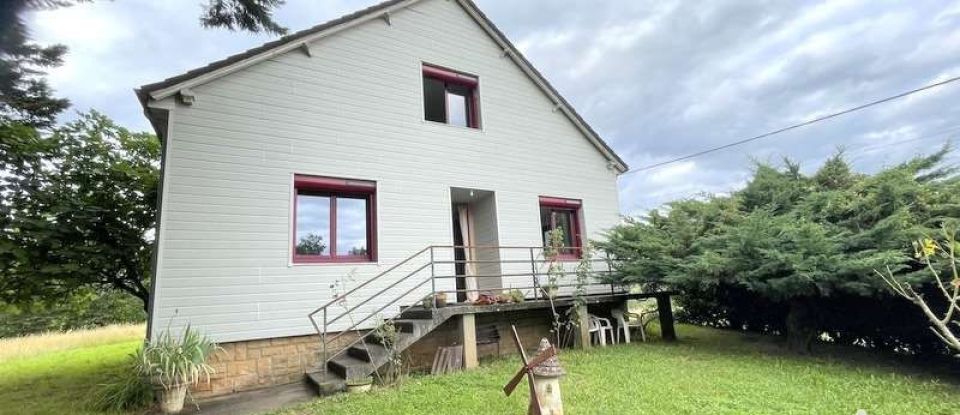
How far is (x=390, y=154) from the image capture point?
8289mm

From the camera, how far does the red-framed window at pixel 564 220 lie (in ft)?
33.6

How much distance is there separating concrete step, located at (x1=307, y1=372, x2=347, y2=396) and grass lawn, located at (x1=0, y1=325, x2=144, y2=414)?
105 inches

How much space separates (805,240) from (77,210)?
39.8 ft

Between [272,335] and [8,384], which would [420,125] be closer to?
[272,335]

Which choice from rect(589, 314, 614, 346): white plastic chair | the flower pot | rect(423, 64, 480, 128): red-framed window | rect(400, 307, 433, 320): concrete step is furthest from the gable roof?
rect(589, 314, 614, 346): white plastic chair

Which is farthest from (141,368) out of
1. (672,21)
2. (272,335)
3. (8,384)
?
(672,21)

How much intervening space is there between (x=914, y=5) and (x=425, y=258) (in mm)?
11485

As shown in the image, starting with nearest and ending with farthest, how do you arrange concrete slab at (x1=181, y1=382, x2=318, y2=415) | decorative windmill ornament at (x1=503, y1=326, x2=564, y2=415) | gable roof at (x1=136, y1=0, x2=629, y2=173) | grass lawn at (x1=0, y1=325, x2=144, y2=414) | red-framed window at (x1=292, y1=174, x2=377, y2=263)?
1. decorative windmill ornament at (x1=503, y1=326, x2=564, y2=415)
2. concrete slab at (x1=181, y1=382, x2=318, y2=415)
3. grass lawn at (x1=0, y1=325, x2=144, y2=414)
4. gable roof at (x1=136, y1=0, x2=629, y2=173)
5. red-framed window at (x1=292, y1=174, x2=377, y2=263)

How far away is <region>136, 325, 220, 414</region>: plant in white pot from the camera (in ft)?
17.2

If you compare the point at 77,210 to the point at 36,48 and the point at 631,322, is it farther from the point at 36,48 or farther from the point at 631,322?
the point at 631,322

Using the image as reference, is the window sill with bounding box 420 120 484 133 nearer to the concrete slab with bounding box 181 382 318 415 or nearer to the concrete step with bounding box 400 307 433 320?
the concrete step with bounding box 400 307 433 320

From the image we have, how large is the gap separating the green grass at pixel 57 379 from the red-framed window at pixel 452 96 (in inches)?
294

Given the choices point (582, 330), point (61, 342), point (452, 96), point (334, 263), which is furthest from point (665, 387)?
point (61, 342)

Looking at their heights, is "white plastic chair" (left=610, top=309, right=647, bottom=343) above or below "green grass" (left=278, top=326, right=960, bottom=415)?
above
